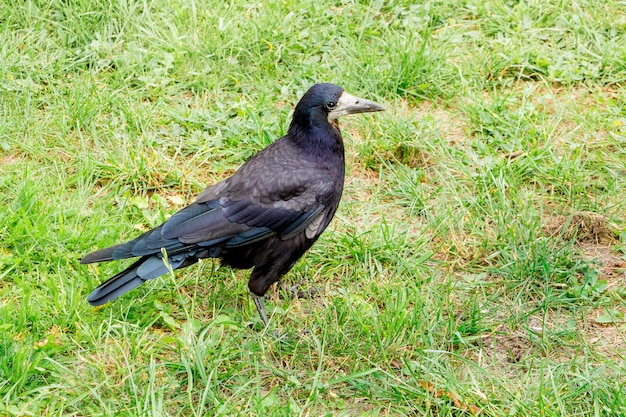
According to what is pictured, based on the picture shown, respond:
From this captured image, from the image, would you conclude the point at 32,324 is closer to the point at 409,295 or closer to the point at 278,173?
the point at 278,173

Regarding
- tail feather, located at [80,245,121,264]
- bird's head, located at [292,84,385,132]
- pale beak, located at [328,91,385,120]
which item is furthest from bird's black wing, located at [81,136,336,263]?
pale beak, located at [328,91,385,120]

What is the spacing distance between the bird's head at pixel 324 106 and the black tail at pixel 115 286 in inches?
45.9

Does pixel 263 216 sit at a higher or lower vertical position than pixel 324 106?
lower

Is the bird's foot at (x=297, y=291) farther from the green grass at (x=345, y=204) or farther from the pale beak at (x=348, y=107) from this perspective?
the pale beak at (x=348, y=107)

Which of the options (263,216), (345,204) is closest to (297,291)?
(263,216)

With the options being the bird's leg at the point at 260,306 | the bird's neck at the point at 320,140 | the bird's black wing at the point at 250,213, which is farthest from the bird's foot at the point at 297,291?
the bird's neck at the point at 320,140

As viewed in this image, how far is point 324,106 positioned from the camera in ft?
13.7

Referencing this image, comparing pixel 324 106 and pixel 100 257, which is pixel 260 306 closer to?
pixel 100 257

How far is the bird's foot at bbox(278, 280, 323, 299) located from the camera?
13.9 ft

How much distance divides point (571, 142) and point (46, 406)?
3.46 m

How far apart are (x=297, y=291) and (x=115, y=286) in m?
0.97

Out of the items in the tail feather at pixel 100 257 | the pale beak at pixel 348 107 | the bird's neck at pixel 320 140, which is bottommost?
the tail feather at pixel 100 257

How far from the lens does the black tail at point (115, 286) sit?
379cm

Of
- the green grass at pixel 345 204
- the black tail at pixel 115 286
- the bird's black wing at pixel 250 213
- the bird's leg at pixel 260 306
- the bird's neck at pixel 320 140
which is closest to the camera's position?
the green grass at pixel 345 204
